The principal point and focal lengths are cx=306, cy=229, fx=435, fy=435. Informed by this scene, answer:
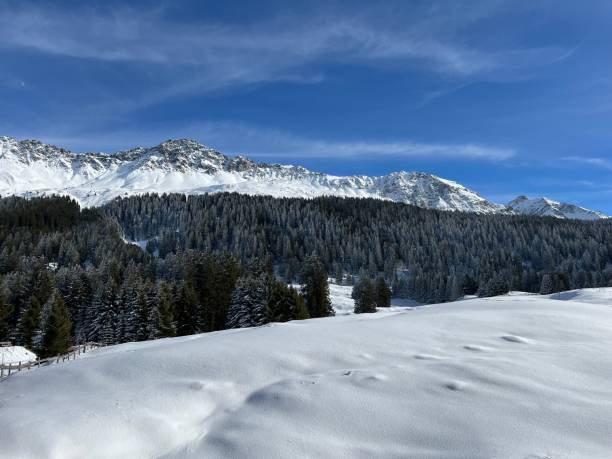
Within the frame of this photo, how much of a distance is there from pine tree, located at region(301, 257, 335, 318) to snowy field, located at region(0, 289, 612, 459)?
1753 inches

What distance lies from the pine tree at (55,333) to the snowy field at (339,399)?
101ft

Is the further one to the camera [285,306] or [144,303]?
[144,303]

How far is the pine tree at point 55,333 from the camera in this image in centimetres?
4306

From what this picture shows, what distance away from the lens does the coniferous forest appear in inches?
1970

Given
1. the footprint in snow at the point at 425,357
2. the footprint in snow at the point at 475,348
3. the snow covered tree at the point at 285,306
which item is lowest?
the snow covered tree at the point at 285,306

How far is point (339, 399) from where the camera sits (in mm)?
10266

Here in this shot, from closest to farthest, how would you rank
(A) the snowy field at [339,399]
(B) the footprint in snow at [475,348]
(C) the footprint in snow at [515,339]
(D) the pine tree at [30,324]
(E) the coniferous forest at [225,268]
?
(A) the snowy field at [339,399], (B) the footprint in snow at [475,348], (C) the footprint in snow at [515,339], (D) the pine tree at [30,324], (E) the coniferous forest at [225,268]

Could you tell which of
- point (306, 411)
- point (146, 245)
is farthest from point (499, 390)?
point (146, 245)

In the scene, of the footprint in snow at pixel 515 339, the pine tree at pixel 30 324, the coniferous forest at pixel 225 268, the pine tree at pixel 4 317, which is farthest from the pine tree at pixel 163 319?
the footprint in snow at pixel 515 339

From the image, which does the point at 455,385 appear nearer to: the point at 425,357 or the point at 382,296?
the point at 425,357

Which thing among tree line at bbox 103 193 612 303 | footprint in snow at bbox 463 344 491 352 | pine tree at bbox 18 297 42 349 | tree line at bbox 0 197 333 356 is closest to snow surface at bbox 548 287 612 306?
footprint in snow at bbox 463 344 491 352

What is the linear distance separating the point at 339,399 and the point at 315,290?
51.7 meters

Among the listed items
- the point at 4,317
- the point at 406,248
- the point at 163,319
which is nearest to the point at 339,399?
the point at 163,319

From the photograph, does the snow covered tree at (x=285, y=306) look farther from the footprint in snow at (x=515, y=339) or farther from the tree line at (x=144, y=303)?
the footprint in snow at (x=515, y=339)
